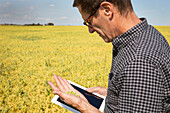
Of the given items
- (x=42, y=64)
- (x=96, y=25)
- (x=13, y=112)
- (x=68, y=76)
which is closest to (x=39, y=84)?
(x=68, y=76)

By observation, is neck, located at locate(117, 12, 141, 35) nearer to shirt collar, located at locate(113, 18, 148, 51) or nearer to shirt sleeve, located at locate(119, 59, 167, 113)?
shirt collar, located at locate(113, 18, 148, 51)

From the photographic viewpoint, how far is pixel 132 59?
3.39 ft

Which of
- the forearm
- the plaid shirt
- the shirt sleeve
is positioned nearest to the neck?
the plaid shirt

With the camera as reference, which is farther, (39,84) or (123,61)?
(39,84)

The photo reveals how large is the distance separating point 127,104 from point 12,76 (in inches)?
277

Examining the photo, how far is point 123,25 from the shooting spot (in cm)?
122

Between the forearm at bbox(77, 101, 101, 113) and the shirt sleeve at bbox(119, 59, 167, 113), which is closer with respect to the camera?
the shirt sleeve at bbox(119, 59, 167, 113)

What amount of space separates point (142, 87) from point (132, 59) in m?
0.17

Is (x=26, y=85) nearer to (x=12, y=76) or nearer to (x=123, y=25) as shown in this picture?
(x=12, y=76)

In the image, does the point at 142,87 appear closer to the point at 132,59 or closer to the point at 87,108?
the point at 132,59

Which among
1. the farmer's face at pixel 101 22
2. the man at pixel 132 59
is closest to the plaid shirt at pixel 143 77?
the man at pixel 132 59

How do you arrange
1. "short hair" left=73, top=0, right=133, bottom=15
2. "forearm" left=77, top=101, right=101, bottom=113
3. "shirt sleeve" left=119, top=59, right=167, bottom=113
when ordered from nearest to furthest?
1. "shirt sleeve" left=119, top=59, right=167, bottom=113
2. "short hair" left=73, top=0, right=133, bottom=15
3. "forearm" left=77, top=101, right=101, bottom=113

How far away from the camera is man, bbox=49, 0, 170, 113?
A: 1.00 meters

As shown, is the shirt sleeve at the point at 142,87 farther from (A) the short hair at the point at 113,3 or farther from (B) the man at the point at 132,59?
(A) the short hair at the point at 113,3
